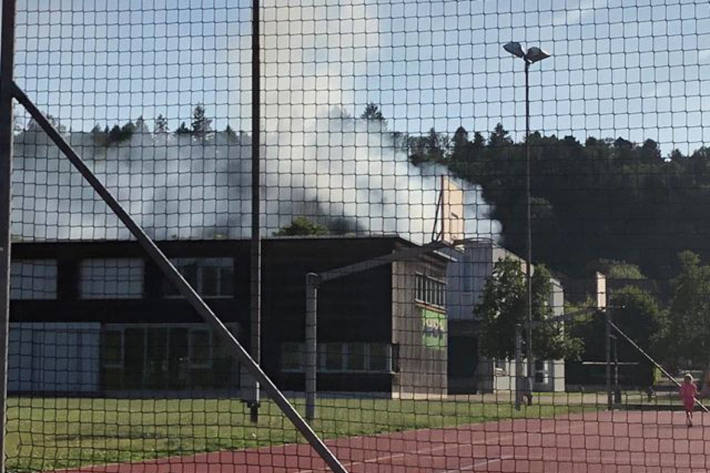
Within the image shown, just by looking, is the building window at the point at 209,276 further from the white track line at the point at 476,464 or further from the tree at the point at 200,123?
the tree at the point at 200,123

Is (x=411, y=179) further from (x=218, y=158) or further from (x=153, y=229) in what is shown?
(x=153, y=229)

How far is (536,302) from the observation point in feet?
70.6

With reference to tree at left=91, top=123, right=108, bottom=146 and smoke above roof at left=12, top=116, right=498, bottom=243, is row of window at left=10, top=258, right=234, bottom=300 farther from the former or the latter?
tree at left=91, top=123, right=108, bottom=146

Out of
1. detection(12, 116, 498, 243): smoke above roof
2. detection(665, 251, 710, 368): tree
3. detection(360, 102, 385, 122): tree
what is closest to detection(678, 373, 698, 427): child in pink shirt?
detection(665, 251, 710, 368): tree

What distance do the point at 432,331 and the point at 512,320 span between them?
41.5 feet

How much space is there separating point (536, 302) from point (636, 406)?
99.1 inches

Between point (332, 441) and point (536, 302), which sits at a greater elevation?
point (536, 302)

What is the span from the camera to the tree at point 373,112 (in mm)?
7770

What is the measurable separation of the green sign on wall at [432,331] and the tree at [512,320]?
1437 mm

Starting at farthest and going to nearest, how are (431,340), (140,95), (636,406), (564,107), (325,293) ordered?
(325,293) < (636,406) < (431,340) < (140,95) < (564,107)

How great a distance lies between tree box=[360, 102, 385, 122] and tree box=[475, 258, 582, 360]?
6.79m

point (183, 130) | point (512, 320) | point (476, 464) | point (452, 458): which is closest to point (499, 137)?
point (183, 130)

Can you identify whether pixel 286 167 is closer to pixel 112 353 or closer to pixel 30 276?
pixel 30 276

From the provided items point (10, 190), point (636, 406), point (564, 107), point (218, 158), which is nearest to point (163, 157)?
point (218, 158)
